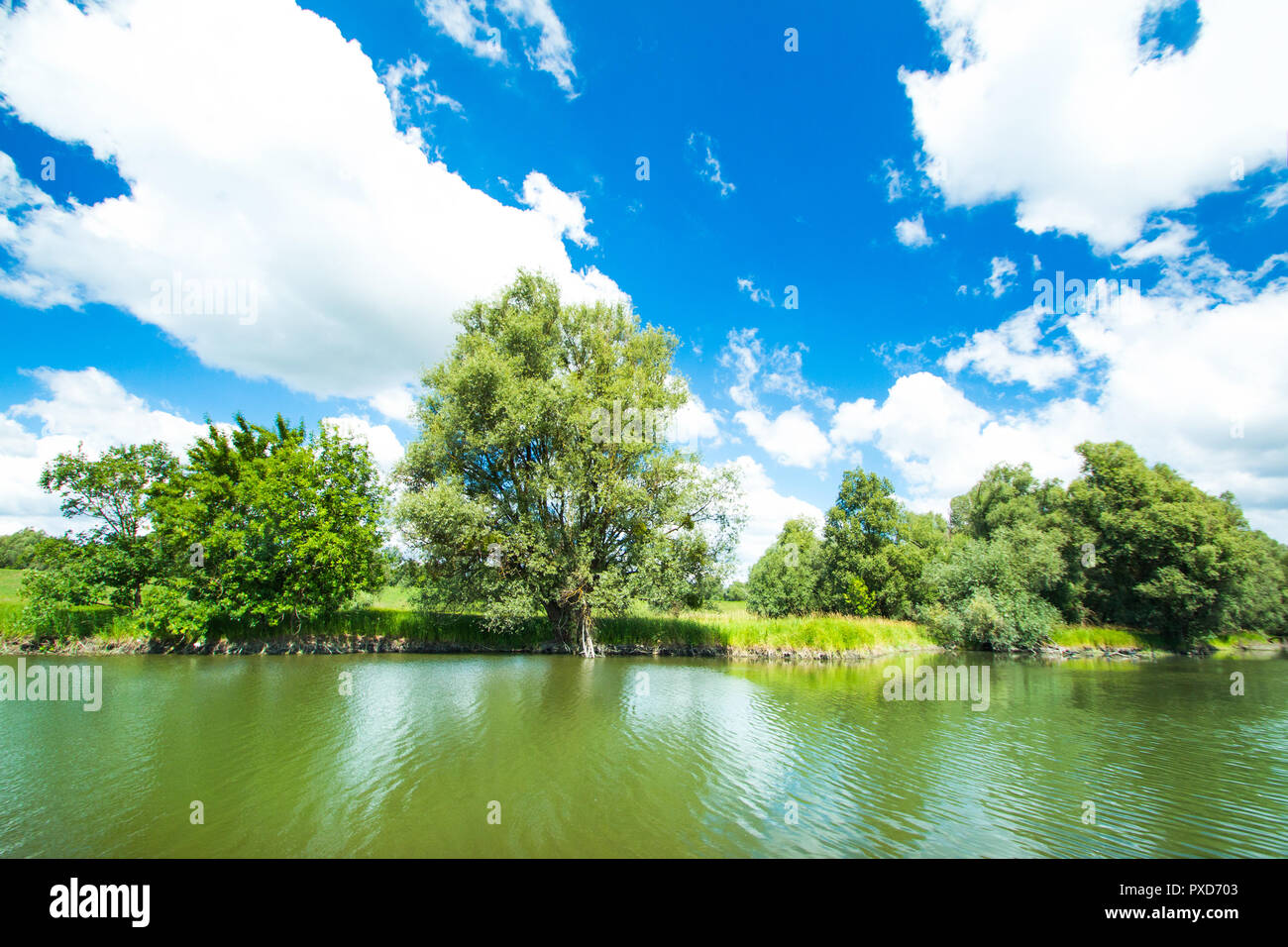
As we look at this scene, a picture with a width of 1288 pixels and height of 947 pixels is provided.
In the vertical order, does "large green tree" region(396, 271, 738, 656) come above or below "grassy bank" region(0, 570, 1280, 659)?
above

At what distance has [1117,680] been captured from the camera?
2488 cm

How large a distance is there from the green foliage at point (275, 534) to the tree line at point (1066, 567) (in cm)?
4148

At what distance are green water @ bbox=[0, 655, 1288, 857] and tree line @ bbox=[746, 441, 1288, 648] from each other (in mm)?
21258

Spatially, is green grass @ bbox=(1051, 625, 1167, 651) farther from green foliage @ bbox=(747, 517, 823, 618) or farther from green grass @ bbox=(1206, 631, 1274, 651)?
green foliage @ bbox=(747, 517, 823, 618)

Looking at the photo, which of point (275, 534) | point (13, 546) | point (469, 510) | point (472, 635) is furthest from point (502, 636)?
point (13, 546)

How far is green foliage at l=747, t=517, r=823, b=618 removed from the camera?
183ft

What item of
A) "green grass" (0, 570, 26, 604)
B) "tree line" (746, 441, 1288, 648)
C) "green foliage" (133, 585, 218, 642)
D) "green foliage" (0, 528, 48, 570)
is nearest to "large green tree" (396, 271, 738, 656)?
"green foliage" (133, 585, 218, 642)

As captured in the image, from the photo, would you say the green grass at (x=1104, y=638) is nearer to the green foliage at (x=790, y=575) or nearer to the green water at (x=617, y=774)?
the green foliage at (x=790, y=575)

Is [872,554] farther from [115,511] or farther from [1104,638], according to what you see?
[115,511]

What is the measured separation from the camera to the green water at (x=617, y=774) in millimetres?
7094
